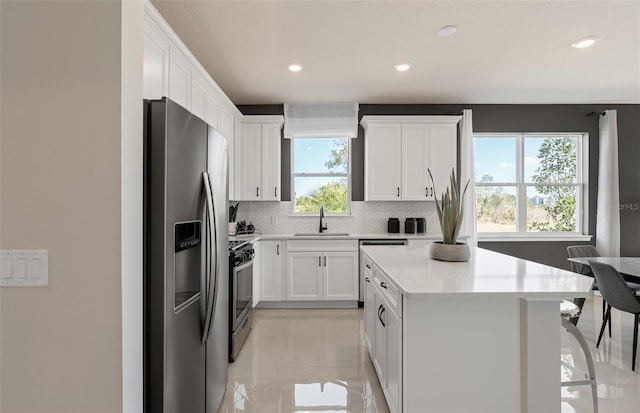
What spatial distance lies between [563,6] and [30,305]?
3.55 m

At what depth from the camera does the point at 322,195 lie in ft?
15.6

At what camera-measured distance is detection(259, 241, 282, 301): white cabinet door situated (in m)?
4.09

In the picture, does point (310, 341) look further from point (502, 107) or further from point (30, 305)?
point (502, 107)

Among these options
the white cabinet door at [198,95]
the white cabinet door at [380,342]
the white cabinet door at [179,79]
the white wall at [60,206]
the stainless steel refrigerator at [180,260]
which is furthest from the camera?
the white cabinet door at [198,95]

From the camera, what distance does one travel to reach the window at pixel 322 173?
475 cm

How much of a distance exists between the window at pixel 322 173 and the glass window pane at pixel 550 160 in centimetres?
271

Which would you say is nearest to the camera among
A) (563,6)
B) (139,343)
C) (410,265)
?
(139,343)

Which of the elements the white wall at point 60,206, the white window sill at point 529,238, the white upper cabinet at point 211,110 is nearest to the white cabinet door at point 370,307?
the white wall at point 60,206

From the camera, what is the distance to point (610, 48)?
3.04 metres

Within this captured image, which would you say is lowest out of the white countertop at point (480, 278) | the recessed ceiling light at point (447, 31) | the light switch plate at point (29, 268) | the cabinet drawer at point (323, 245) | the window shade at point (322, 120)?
the cabinet drawer at point (323, 245)

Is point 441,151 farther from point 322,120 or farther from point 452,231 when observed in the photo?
point 452,231

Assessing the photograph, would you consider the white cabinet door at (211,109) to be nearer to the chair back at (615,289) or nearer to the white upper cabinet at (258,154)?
the white upper cabinet at (258,154)

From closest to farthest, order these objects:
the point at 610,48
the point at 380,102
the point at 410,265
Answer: the point at 410,265, the point at 610,48, the point at 380,102

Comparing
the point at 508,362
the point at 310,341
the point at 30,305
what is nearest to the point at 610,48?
the point at 508,362
